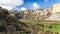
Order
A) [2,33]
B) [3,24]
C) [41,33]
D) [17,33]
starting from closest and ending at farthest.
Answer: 1. [2,33]
2. [17,33]
3. [3,24]
4. [41,33]

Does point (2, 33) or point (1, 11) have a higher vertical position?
point (1, 11)

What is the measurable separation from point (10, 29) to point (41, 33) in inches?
323

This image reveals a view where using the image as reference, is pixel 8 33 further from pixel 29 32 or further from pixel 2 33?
pixel 29 32

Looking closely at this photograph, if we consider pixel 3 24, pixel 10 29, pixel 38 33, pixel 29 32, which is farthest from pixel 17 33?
pixel 38 33

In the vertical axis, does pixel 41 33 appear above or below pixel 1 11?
below

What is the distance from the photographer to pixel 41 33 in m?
32.2

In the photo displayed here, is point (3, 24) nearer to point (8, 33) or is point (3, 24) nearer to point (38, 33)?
point (8, 33)

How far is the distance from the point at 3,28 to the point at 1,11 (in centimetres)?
733

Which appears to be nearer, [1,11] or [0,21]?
[0,21]

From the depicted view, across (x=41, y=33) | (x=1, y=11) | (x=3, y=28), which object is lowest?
(x=41, y=33)

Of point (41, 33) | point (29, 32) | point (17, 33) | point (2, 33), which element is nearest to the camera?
point (2, 33)

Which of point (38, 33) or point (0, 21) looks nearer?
point (0, 21)

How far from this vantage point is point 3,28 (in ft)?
85.7

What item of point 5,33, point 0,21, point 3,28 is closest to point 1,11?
point 0,21
